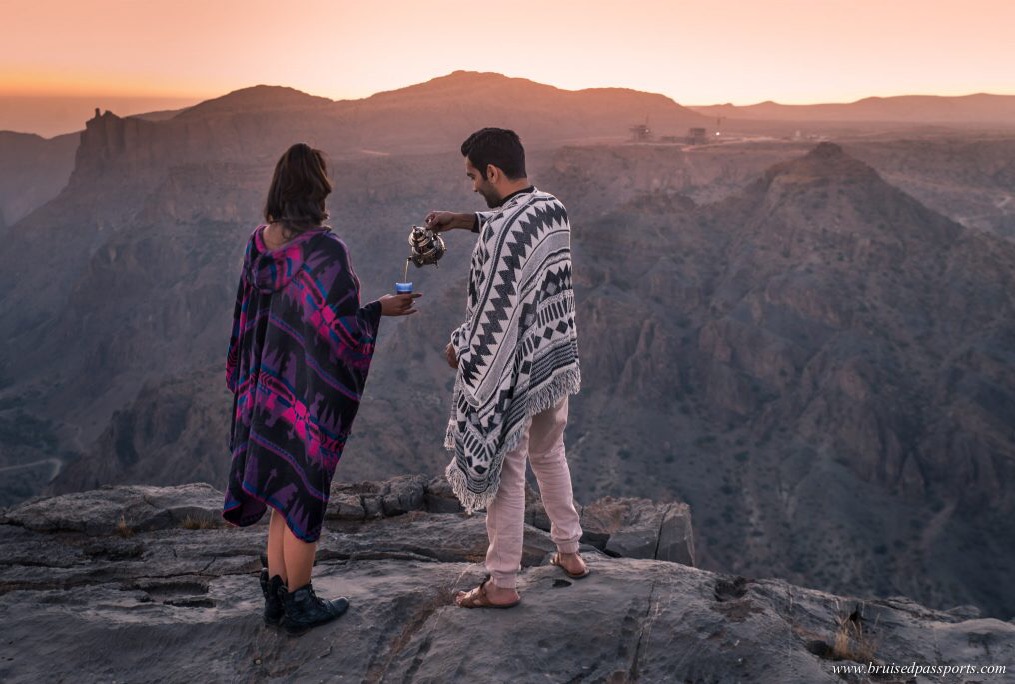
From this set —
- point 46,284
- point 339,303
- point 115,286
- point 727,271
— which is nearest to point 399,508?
point 339,303

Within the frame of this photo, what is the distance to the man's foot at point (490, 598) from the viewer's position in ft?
10.4

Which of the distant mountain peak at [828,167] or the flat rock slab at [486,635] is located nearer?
the flat rock slab at [486,635]

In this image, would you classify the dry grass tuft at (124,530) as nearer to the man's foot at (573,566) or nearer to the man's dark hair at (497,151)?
the man's foot at (573,566)

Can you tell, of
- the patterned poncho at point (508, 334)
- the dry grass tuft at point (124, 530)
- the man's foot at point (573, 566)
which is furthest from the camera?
the dry grass tuft at point (124, 530)

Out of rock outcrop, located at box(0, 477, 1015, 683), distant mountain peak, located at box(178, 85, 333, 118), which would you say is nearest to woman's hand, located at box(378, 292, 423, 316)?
rock outcrop, located at box(0, 477, 1015, 683)

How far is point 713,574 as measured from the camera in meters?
3.70

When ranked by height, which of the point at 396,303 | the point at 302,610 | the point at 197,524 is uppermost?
the point at 396,303

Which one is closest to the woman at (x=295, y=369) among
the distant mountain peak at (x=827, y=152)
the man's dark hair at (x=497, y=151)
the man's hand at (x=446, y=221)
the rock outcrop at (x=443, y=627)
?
the rock outcrop at (x=443, y=627)

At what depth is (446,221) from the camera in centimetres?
327

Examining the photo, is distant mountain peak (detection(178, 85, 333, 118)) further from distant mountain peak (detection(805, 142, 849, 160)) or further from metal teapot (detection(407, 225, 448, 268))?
metal teapot (detection(407, 225, 448, 268))

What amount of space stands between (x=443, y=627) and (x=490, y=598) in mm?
226

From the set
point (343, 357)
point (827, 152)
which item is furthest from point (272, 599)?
point (827, 152)

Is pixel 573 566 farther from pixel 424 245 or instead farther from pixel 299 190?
pixel 299 190

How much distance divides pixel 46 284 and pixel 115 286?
57.0ft
